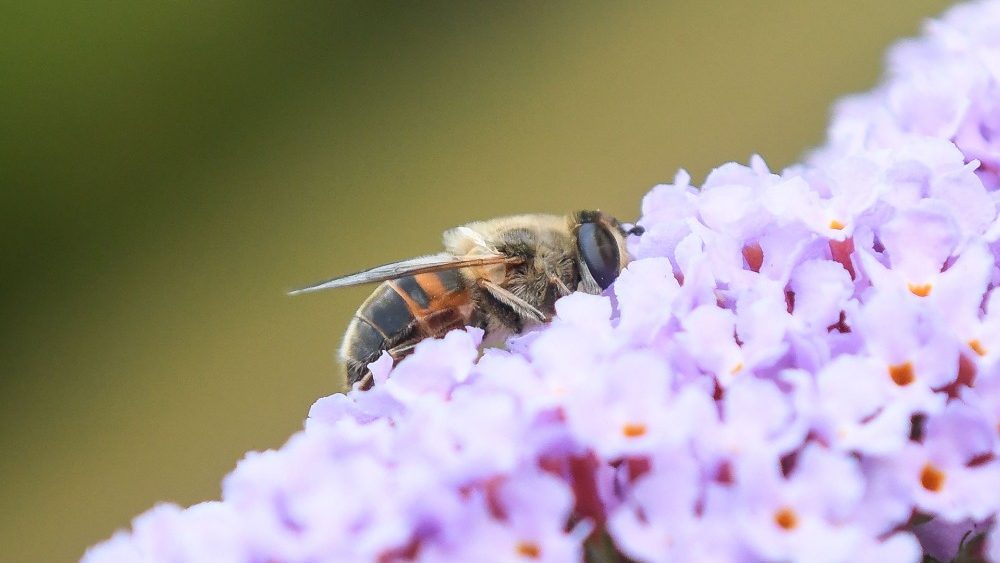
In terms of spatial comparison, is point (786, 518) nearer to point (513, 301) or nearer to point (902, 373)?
point (902, 373)

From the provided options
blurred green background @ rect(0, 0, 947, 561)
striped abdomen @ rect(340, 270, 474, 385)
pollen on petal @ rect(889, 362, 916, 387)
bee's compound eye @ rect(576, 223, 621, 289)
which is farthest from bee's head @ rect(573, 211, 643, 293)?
blurred green background @ rect(0, 0, 947, 561)

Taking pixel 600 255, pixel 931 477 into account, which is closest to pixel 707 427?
pixel 931 477

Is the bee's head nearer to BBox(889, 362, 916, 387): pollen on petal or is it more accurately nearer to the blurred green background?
BBox(889, 362, 916, 387): pollen on petal

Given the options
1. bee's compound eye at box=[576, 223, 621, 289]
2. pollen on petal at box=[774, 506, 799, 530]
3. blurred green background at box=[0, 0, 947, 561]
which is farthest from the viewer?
blurred green background at box=[0, 0, 947, 561]

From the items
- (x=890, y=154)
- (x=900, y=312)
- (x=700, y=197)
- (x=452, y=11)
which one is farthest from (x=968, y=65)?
(x=452, y=11)

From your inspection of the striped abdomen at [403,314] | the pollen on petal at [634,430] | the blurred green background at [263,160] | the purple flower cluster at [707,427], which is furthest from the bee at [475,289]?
the blurred green background at [263,160]

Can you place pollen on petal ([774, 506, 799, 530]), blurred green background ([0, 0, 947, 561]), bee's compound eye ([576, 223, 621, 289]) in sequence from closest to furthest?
pollen on petal ([774, 506, 799, 530]) → bee's compound eye ([576, 223, 621, 289]) → blurred green background ([0, 0, 947, 561])

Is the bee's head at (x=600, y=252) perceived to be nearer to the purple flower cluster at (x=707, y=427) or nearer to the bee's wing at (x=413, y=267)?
the bee's wing at (x=413, y=267)
